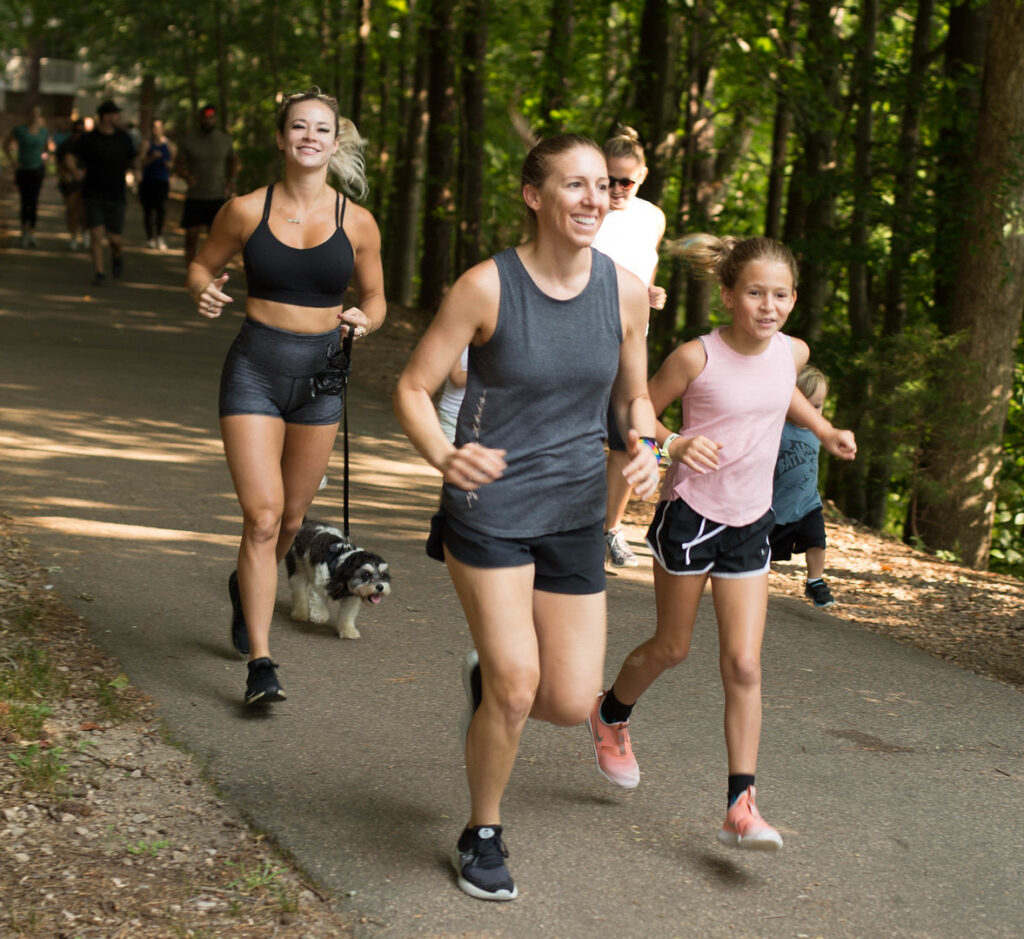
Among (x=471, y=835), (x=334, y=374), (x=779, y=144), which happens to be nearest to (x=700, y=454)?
(x=471, y=835)

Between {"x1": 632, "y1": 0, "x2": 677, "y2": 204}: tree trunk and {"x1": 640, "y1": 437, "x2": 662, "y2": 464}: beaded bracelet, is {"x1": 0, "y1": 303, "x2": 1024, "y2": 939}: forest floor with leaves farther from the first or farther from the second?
{"x1": 632, "y1": 0, "x2": 677, "y2": 204}: tree trunk

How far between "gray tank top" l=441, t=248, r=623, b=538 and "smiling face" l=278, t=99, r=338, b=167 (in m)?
1.79

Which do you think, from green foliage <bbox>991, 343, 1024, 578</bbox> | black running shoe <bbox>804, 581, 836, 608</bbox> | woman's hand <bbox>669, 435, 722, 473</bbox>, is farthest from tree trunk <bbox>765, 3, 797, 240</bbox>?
woman's hand <bbox>669, 435, 722, 473</bbox>

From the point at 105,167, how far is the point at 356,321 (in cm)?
1397

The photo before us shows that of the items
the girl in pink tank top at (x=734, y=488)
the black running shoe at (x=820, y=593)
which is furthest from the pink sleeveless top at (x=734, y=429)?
the black running shoe at (x=820, y=593)

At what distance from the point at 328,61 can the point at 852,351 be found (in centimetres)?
2098

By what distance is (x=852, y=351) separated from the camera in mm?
13430

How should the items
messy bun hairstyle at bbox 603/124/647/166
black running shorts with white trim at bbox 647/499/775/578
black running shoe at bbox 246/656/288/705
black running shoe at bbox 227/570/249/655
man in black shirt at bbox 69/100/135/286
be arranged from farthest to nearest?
man in black shirt at bbox 69/100/135/286, messy bun hairstyle at bbox 603/124/647/166, black running shoe at bbox 227/570/249/655, black running shoe at bbox 246/656/288/705, black running shorts with white trim at bbox 647/499/775/578

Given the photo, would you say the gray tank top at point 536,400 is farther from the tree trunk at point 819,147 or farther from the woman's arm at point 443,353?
the tree trunk at point 819,147

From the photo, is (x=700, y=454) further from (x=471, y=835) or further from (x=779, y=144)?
(x=779, y=144)

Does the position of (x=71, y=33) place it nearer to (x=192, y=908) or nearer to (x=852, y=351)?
(x=852, y=351)

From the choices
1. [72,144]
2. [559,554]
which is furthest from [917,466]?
[72,144]

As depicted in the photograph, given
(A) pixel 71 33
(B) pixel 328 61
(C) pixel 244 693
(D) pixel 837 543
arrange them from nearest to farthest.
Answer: (C) pixel 244 693
(D) pixel 837 543
(B) pixel 328 61
(A) pixel 71 33

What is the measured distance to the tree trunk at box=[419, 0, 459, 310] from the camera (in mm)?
19047
